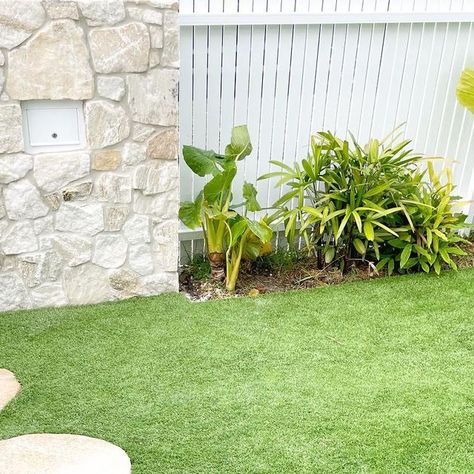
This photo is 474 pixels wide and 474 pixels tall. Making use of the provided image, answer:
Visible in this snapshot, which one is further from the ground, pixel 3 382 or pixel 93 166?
pixel 93 166

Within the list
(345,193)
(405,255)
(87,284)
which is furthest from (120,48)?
(405,255)

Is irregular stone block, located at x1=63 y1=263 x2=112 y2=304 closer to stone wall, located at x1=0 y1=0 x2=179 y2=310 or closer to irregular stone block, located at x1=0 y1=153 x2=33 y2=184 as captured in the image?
stone wall, located at x1=0 y1=0 x2=179 y2=310

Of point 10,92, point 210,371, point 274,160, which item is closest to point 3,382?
point 210,371

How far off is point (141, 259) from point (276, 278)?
0.93 m

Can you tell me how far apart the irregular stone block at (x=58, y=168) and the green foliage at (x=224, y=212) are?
59 cm

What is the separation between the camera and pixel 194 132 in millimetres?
3459

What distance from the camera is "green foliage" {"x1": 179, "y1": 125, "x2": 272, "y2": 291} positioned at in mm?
3248

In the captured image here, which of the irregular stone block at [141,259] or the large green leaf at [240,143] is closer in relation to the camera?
the irregular stone block at [141,259]

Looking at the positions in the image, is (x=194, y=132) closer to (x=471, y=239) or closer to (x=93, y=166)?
(x=93, y=166)

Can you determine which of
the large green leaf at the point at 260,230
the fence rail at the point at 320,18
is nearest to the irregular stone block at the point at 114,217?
the large green leaf at the point at 260,230

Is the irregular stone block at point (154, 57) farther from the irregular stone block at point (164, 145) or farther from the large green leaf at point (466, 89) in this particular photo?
the large green leaf at point (466, 89)

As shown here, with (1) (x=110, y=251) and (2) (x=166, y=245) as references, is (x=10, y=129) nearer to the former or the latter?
(1) (x=110, y=251)

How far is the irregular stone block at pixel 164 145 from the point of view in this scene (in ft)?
9.78

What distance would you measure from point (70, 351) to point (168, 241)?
2.53 feet
